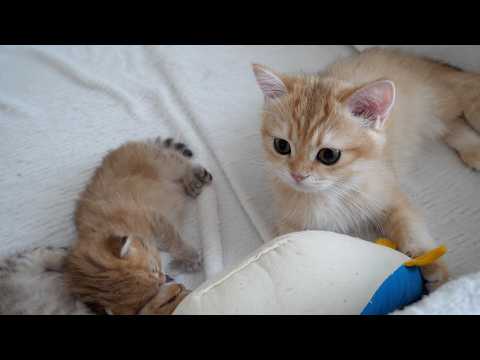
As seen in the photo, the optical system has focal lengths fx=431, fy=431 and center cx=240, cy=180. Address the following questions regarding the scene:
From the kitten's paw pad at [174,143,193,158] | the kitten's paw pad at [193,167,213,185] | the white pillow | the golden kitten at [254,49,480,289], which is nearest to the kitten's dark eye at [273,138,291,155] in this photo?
the golden kitten at [254,49,480,289]

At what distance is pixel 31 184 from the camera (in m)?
1.58

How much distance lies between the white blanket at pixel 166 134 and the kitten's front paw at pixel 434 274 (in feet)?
0.40

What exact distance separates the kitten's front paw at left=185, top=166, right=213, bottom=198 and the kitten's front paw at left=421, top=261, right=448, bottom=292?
766mm

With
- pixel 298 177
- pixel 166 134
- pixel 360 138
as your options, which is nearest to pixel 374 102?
pixel 360 138

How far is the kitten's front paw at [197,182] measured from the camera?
1527mm

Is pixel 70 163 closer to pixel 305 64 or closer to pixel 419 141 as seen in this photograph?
pixel 305 64

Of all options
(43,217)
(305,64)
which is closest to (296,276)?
(43,217)

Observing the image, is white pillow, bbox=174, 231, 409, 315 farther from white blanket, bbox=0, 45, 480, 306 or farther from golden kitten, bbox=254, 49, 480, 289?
white blanket, bbox=0, 45, 480, 306

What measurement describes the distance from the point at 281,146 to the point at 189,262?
468mm

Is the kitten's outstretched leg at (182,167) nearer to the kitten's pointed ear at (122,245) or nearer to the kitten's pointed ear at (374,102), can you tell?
the kitten's pointed ear at (122,245)

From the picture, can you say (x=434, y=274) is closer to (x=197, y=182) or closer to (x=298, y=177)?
(x=298, y=177)

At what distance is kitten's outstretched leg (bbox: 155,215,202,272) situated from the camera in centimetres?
134

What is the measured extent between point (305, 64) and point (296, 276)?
1262 mm

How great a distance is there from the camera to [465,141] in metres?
1.48
